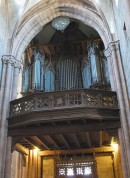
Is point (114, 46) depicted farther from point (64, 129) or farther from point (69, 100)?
point (64, 129)

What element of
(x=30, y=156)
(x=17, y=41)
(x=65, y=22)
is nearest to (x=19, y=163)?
(x=30, y=156)

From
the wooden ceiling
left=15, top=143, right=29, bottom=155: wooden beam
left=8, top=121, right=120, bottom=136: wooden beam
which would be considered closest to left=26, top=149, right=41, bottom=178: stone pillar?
left=15, top=143, right=29, bottom=155: wooden beam

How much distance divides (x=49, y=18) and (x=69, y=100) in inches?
221

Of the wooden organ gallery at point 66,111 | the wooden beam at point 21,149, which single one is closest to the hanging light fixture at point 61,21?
the wooden organ gallery at point 66,111

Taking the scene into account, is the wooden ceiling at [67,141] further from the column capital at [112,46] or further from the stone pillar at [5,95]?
the column capital at [112,46]

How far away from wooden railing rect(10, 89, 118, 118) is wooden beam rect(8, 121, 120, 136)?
704 millimetres

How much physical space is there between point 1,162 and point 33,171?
4.24 m

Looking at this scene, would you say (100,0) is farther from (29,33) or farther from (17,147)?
(17,147)

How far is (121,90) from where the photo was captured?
10266 mm

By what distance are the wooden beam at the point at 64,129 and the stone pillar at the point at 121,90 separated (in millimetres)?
574

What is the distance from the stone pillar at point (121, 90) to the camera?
9.32 m

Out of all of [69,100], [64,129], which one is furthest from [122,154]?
[69,100]

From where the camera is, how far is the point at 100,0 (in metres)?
12.3

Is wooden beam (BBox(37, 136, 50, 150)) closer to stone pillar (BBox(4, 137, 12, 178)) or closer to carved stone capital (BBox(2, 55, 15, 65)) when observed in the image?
stone pillar (BBox(4, 137, 12, 178))
